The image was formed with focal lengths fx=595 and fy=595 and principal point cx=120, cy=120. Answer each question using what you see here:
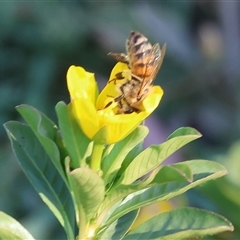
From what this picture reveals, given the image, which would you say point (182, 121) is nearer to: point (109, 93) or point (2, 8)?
point (2, 8)

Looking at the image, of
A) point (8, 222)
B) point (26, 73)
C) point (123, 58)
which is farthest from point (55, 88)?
point (8, 222)

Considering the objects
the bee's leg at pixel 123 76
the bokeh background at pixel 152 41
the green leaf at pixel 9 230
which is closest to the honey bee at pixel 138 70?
the bee's leg at pixel 123 76

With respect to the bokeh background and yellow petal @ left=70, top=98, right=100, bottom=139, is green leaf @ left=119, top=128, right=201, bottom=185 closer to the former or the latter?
yellow petal @ left=70, top=98, right=100, bottom=139

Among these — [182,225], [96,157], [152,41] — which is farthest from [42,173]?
[152,41]

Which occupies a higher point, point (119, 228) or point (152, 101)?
point (152, 101)

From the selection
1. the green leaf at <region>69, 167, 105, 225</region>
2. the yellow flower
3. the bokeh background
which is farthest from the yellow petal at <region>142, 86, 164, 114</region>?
the bokeh background

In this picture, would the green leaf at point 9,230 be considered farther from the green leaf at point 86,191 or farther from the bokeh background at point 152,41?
the bokeh background at point 152,41

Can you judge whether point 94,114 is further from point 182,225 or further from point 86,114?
point 182,225
